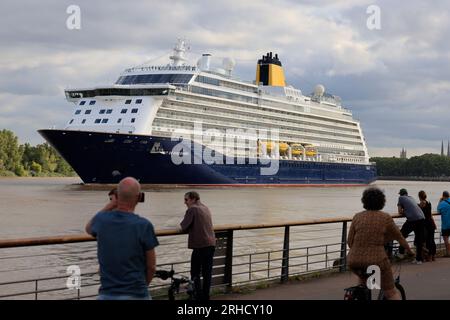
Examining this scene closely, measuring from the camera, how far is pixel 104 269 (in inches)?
185

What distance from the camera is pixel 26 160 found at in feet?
439

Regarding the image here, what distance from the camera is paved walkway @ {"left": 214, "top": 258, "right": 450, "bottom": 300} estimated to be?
323 inches

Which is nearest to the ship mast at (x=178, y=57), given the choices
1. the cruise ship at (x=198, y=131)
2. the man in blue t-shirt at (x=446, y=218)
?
the cruise ship at (x=198, y=131)

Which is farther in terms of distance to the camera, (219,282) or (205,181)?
(205,181)

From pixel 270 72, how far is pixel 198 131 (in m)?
21.9

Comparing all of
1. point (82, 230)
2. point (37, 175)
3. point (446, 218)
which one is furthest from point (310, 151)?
point (37, 175)

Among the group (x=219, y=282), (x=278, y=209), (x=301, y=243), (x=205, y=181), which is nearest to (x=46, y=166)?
(x=205, y=181)

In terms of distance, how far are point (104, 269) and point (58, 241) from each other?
2324mm

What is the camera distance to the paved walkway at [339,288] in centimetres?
820

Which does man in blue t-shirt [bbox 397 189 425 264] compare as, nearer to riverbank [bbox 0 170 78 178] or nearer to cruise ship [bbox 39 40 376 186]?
cruise ship [bbox 39 40 376 186]

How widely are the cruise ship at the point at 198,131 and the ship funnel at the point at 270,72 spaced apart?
0.39 ft

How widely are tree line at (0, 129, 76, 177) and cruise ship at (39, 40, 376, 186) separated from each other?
5437cm

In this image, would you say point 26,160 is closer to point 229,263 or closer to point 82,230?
point 82,230
